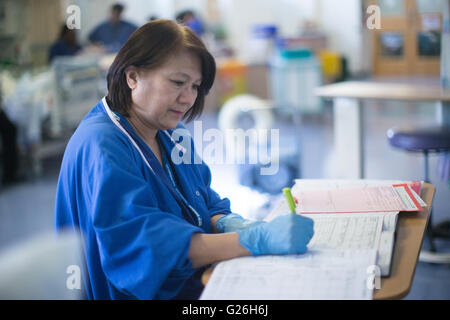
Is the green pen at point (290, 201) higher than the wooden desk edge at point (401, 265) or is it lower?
higher

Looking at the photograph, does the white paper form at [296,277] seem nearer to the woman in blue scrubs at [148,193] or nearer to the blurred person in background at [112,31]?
the woman in blue scrubs at [148,193]

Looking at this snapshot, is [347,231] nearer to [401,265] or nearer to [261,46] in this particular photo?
[401,265]

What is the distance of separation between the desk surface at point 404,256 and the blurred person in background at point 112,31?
171 inches

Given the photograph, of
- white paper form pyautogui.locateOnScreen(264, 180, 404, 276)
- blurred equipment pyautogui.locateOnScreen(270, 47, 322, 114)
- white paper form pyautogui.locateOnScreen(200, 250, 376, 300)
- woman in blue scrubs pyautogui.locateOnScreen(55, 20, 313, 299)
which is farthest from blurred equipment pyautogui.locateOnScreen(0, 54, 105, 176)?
white paper form pyautogui.locateOnScreen(200, 250, 376, 300)

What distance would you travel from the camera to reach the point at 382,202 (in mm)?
1278

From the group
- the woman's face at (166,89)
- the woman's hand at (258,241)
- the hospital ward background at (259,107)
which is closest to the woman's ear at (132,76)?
the woman's face at (166,89)

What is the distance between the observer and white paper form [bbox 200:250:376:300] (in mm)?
900

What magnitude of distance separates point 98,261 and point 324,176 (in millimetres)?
2914

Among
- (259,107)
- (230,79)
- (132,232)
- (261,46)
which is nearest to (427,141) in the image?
(259,107)

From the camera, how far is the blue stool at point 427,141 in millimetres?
2641

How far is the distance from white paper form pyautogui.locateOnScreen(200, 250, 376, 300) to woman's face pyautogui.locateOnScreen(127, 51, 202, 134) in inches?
Result: 14.9

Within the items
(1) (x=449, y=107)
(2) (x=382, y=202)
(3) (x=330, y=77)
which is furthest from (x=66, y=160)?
(3) (x=330, y=77)
